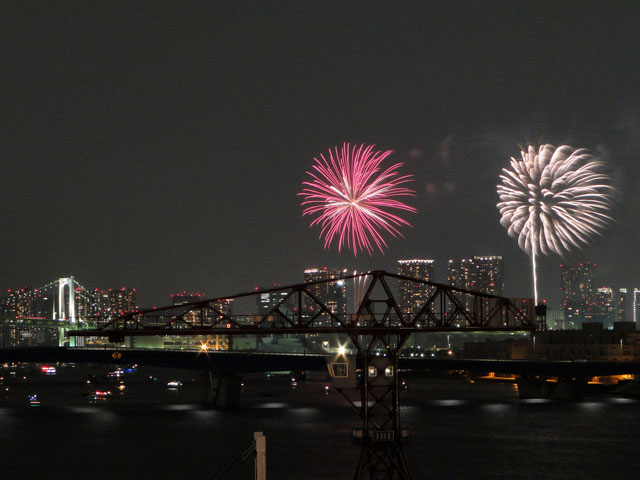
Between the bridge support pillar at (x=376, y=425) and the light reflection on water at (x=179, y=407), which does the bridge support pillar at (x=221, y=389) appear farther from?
the bridge support pillar at (x=376, y=425)

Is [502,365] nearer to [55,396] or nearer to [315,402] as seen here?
[315,402]

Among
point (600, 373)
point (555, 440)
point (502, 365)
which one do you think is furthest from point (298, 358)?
point (555, 440)

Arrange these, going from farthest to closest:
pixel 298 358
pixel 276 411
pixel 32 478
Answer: pixel 298 358, pixel 276 411, pixel 32 478

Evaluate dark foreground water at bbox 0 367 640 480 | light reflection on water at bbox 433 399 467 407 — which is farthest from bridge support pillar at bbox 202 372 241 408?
light reflection on water at bbox 433 399 467 407

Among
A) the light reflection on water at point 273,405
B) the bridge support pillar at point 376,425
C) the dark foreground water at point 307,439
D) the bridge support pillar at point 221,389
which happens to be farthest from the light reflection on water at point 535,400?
the bridge support pillar at point 376,425

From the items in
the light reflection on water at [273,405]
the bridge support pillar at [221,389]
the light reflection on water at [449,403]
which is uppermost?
the bridge support pillar at [221,389]

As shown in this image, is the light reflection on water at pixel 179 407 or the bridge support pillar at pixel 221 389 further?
the bridge support pillar at pixel 221 389

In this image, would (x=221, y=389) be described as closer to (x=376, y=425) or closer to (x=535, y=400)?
(x=535, y=400)
